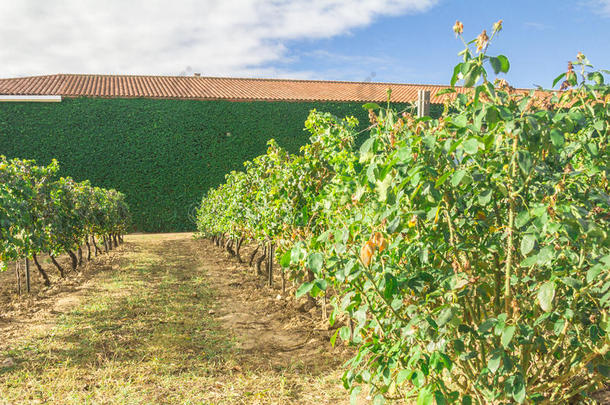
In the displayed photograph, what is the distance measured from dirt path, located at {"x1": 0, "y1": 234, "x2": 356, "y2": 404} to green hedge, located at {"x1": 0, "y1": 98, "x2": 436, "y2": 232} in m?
10.0

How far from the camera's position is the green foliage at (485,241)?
4.67 feet

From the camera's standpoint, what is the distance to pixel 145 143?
16750 millimetres

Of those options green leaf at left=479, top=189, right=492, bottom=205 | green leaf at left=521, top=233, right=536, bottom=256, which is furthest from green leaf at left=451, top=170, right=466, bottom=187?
green leaf at left=521, top=233, right=536, bottom=256

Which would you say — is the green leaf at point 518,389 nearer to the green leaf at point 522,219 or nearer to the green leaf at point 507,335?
the green leaf at point 507,335

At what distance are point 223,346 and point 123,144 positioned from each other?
14125 millimetres

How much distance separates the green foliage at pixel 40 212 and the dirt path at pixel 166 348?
2.27ft

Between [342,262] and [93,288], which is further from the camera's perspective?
[93,288]

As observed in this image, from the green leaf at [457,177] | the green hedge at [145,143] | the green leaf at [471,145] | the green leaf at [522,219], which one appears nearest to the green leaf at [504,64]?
the green leaf at [471,145]

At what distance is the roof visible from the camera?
1764 cm

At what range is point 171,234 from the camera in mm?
16281

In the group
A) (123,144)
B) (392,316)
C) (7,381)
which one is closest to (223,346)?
(7,381)

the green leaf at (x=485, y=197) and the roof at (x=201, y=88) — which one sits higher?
the roof at (x=201, y=88)

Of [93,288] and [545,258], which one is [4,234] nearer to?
[93,288]

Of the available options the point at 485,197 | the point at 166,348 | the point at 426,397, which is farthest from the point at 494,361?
the point at 166,348
